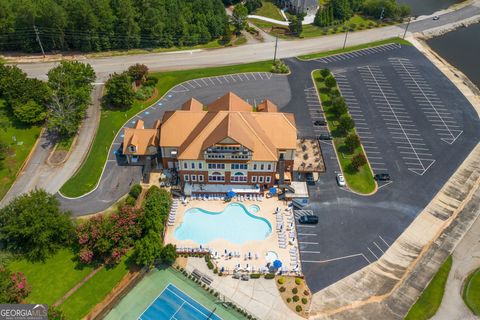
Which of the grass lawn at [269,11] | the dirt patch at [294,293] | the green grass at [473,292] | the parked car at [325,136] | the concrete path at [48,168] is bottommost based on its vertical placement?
the dirt patch at [294,293]

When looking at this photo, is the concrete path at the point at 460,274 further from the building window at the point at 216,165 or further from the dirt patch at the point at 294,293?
the building window at the point at 216,165

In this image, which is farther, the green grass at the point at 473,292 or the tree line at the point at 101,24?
the tree line at the point at 101,24

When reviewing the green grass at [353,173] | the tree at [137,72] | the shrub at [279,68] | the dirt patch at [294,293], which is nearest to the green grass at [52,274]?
the dirt patch at [294,293]

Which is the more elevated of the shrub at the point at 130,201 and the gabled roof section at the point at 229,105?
the gabled roof section at the point at 229,105

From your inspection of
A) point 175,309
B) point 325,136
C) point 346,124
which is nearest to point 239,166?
point 325,136

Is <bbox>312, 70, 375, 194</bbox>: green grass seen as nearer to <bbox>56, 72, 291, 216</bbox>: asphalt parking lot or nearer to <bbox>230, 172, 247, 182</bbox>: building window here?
<bbox>56, 72, 291, 216</bbox>: asphalt parking lot

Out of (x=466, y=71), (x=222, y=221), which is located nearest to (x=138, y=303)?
(x=222, y=221)

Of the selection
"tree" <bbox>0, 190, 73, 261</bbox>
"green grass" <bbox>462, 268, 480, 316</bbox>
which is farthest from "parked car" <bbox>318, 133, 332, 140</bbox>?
"tree" <bbox>0, 190, 73, 261</bbox>
